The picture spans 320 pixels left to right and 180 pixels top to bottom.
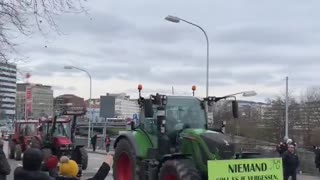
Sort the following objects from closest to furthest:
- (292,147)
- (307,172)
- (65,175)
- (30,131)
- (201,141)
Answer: (65,175) < (201,141) < (292,147) < (307,172) < (30,131)

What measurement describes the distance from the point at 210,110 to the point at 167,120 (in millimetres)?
1265

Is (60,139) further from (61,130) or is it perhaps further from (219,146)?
(219,146)

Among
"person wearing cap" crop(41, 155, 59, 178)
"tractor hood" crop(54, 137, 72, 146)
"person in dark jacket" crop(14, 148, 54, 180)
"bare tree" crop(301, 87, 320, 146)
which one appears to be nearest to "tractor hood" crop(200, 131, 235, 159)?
"person wearing cap" crop(41, 155, 59, 178)

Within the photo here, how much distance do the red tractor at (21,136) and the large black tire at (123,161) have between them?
1606 centimetres

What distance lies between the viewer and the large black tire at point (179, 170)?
11859 millimetres

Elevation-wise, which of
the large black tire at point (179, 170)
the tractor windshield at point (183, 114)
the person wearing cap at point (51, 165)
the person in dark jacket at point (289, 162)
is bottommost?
the person in dark jacket at point (289, 162)

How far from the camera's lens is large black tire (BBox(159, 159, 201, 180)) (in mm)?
11859

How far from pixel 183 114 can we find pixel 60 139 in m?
13.7

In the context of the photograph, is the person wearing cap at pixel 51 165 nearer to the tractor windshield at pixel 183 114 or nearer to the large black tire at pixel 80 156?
the tractor windshield at pixel 183 114

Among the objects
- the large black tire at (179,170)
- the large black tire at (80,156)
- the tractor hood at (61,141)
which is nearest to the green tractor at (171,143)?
the large black tire at (179,170)

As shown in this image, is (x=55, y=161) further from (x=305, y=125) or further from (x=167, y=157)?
(x=305, y=125)

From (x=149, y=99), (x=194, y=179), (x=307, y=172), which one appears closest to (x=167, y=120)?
(x=149, y=99)

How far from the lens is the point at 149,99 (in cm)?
1379

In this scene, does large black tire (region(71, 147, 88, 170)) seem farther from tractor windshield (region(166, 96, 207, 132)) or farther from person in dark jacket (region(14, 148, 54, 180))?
person in dark jacket (region(14, 148, 54, 180))
